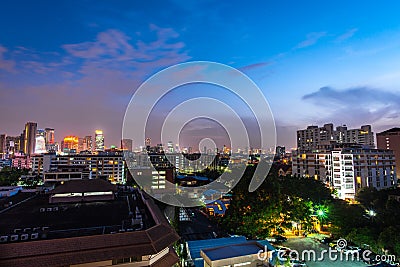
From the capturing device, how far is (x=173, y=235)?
616cm

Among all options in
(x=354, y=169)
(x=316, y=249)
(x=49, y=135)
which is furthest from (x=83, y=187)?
(x=49, y=135)

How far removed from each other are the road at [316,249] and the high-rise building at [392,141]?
3362cm

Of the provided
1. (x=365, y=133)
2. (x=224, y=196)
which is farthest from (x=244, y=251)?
(x=365, y=133)

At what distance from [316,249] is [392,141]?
36848 mm

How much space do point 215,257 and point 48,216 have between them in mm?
5097

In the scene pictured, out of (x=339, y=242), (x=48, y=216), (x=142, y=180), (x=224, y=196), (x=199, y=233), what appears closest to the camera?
(x=48, y=216)

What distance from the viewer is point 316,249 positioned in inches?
430

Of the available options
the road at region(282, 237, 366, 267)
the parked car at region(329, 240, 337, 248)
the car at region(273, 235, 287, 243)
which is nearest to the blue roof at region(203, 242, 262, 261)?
the road at region(282, 237, 366, 267)

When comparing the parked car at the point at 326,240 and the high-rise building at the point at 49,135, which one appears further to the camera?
the high-rise building at the point at 49,135

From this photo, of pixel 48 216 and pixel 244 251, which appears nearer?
pixel 48 216

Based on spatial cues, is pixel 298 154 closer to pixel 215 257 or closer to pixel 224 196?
pixel 224 196

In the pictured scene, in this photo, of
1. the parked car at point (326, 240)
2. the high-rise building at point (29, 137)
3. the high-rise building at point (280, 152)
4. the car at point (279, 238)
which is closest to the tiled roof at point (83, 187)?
the car at point (279, 238)

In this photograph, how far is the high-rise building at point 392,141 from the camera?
36.5 m

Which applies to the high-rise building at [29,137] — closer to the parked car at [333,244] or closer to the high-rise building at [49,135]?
the high-rise building at [49,135]
